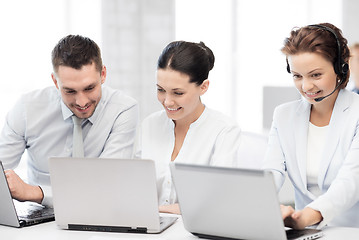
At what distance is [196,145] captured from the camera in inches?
94.4

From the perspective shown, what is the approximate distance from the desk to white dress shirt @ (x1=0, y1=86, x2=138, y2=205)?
68 cm

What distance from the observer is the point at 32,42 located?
213 inches

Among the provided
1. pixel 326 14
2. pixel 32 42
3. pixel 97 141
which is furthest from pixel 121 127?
pixel 326 14

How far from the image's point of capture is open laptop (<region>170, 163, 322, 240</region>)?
5.24 feet

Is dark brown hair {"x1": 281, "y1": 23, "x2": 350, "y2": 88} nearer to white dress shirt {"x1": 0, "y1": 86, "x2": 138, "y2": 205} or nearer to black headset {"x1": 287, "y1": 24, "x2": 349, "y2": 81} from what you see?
black headset {"x1": 287, "y1": 24, "x2": 349, "y2": 81}

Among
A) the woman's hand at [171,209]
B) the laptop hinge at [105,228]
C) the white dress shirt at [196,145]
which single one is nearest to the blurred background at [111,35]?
the white dress shirt at [196,145]

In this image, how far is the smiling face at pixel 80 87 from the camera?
7.67 ft

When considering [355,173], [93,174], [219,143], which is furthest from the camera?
[219,143]

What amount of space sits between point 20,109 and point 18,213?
669 mm

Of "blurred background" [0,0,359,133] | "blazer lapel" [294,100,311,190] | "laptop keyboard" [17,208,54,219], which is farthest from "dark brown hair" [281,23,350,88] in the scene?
"blurred background" [0,0,359,133]

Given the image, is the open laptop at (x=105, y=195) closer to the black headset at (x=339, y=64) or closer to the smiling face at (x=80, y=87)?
the smiling face at (x=80, y=87)

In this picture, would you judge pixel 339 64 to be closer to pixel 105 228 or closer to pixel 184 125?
pixel 184 125

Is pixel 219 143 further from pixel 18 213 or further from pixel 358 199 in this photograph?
pixel 18 213

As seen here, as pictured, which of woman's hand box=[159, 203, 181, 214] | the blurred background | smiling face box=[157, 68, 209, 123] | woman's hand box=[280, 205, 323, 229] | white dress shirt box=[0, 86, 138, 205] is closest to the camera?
woman's hand box=[280, 205, 323, 229]
